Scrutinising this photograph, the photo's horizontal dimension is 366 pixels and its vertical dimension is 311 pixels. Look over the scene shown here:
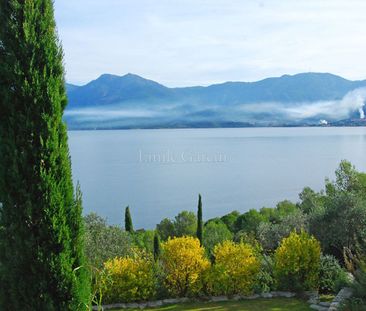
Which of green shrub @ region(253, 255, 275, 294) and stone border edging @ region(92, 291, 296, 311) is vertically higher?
green shrub @ region(253, 255, 275, 294)

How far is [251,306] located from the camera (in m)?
11.5

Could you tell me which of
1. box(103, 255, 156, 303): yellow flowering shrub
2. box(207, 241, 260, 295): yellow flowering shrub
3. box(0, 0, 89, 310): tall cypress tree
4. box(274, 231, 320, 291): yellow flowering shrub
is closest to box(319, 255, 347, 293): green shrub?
box(274, 231, 320, 291): yellow flowering shrub

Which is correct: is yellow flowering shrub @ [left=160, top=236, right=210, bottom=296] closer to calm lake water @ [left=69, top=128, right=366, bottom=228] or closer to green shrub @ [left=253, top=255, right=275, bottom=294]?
green shrub @ [left=253, top=255, right=275, bottom=294]

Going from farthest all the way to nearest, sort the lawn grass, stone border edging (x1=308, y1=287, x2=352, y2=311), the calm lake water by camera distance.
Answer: the calm lake water < the lawn grass < stone border edging (x1=308, y1=287, x2=352, y2=311)

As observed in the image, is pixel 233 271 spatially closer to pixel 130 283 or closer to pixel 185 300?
pixel 185 300

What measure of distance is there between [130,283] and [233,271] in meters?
3.05

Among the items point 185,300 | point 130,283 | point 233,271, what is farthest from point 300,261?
point 130,283

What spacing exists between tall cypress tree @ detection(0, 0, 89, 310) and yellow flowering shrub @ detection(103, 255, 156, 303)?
6902mm

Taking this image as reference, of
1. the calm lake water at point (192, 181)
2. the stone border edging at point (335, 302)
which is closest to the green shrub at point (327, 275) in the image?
the stone border edging at point (335, 302)

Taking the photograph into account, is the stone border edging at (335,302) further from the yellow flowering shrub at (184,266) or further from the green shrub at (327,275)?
the yellow flowering shrub at (184,266)

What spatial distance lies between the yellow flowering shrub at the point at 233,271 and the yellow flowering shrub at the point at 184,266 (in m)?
0.41

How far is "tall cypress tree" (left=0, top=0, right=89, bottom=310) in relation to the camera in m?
5.01

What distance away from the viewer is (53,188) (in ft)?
16.7

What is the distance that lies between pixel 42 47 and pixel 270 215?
35.5 meters
